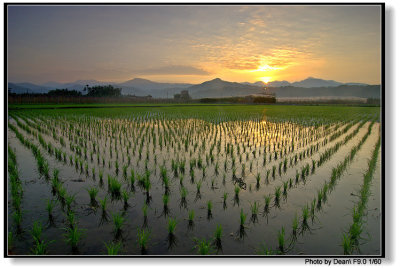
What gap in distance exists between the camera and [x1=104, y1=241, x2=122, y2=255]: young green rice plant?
2.32m

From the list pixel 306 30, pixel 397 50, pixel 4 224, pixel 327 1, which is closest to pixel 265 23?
pixel 306 30

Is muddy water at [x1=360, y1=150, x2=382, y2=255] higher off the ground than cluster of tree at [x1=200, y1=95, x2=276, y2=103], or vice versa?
cluster of tree at [x1=200, y1=95, x2=276, y2=103]

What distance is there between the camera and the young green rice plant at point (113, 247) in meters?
2.32

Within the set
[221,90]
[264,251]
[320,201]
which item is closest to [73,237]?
[264,251]

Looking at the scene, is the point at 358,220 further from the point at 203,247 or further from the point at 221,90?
the point at 221,90

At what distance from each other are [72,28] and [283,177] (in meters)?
5.23

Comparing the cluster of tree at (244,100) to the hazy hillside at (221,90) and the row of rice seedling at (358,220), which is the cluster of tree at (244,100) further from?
the hazy hillside at (221,90)

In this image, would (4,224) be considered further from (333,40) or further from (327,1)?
(333,40)

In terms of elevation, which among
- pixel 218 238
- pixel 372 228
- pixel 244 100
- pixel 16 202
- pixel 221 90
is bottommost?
pixel 372 228

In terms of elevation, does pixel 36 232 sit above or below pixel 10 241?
above

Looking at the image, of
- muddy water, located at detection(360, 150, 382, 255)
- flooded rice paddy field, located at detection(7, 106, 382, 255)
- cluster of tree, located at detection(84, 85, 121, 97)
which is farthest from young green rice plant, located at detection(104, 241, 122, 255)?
cluster of tree, located at detection(84, 85, 121, 97)

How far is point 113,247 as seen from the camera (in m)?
2.44

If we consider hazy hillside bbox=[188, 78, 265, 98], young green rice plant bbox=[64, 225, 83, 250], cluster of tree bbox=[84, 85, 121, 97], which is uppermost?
hazy hillside bbox=[188, 78, 265, 98]

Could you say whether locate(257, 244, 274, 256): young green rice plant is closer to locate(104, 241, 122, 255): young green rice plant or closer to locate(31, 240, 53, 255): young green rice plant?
locate(104, 241, 122, 255): young green rice plant
